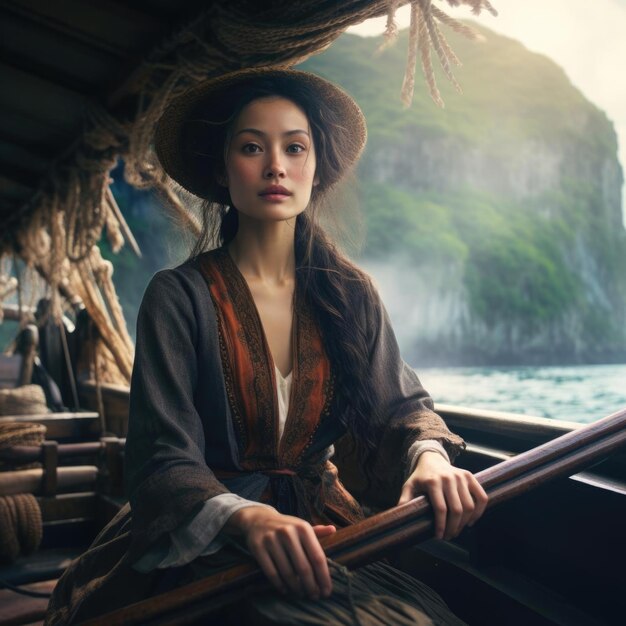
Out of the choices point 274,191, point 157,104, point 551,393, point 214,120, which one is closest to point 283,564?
point 274,191

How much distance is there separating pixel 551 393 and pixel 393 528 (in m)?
1.45

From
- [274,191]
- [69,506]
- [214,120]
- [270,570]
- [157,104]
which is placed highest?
[157,104]

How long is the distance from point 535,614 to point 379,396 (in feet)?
1.86

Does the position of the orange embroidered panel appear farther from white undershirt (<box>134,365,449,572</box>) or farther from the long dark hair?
white undershirt (<box>134,365,449,572</box>)

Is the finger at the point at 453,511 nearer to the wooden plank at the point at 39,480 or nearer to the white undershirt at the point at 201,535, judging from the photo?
the white undershirt at the point at 201,535

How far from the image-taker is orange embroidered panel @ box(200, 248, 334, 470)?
4.74 feet

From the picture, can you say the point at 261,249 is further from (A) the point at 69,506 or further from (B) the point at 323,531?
(A) the point at 69,506

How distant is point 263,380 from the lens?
4.76 feet

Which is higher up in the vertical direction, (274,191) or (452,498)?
(274,191)

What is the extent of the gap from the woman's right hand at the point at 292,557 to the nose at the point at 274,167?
0.74 metres

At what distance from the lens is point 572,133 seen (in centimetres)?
3709

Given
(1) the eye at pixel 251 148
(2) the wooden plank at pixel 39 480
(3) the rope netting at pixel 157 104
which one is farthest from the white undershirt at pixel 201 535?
(2) the wooden plank at pixel 39 480

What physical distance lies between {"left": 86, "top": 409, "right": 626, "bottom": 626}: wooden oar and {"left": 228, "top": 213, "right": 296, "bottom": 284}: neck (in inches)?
26.5

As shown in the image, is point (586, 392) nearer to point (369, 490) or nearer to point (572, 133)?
point (369, 490)
